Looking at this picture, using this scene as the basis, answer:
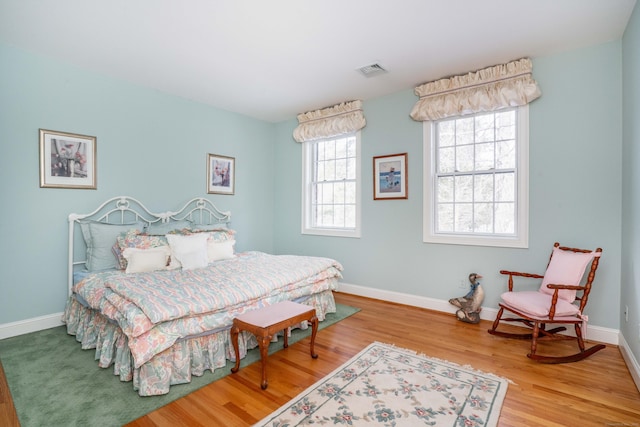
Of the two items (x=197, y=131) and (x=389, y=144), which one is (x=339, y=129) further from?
(x=197, y=131)

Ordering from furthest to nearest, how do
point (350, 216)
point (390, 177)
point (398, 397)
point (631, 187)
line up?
1. point (350, 216)
2. point (390, 177)
3. point (631, 187)
4. point (398, 397)

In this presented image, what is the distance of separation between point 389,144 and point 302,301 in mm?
2305

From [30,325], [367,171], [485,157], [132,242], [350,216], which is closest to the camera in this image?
[30,325]

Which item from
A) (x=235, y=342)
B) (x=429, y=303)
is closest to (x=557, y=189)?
(x=429, y=303)

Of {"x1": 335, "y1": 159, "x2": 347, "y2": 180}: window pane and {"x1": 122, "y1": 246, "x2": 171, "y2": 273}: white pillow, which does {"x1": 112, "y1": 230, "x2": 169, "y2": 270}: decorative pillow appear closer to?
{"x1": 122, "y1": 246, "x2": 171, "y2": 273}: white pillow

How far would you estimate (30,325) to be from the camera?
3.04 m

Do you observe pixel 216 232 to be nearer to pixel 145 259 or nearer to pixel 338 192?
pixel 145 259

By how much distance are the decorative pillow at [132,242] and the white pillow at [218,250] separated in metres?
0.48

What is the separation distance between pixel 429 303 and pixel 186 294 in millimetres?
2799

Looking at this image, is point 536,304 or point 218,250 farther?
point 218,250

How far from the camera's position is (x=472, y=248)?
11.7 feet

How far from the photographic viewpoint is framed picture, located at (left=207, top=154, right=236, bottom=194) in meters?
4.53

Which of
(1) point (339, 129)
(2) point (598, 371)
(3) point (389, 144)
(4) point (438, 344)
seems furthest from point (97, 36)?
(2) point (598, 371)

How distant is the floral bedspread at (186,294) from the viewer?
2062 millimetres
